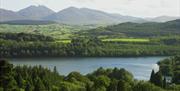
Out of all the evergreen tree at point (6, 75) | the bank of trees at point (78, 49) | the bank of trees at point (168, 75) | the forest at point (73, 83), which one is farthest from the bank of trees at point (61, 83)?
the bank of trees at point (78, 49)

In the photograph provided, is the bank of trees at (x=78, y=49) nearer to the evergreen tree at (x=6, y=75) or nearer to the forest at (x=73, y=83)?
the forest at (x=73, y=83)

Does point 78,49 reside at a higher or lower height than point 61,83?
lower

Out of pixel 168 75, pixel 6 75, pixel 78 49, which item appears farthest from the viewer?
pixel 78 49

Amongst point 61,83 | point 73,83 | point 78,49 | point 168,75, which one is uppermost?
point 61,83

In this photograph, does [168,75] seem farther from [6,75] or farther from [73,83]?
[6,75]

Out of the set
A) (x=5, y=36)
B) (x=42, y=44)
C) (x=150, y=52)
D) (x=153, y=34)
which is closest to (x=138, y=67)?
(x=150, y=52)

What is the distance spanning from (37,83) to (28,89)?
1.04 m

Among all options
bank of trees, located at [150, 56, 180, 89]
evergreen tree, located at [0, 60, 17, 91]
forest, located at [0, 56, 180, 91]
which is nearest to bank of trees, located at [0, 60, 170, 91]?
forest, located at [0, 56, 180, 91]

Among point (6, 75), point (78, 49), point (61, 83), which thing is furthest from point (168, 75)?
point (78, 49)

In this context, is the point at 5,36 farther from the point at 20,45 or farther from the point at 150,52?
the point at 150,52

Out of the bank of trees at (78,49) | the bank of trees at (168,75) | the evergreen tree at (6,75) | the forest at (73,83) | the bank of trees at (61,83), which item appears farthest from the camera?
the bank of trees at (78,49)

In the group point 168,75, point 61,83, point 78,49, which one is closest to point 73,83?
point 61,83

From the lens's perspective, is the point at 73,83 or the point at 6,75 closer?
the point at 6,75

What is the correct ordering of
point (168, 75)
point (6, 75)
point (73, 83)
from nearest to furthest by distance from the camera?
point (6, 75), point (73, 83), point (168, 75)
